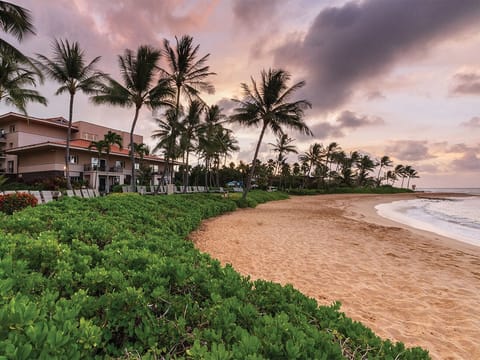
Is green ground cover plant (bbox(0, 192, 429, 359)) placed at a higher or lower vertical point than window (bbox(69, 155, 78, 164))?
lower

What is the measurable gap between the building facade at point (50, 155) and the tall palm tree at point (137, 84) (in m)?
9.34

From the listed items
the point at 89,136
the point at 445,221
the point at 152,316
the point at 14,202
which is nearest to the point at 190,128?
the point at 14,202

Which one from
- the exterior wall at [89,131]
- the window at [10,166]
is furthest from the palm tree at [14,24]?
the window at [10,166]

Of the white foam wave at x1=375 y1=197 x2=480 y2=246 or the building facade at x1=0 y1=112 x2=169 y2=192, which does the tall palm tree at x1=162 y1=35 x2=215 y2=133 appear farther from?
the white foam wave at x1=375 y1=197 x2=480 y2=246

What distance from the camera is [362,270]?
504 centimetres

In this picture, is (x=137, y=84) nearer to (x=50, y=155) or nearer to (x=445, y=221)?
(x=50, y=155)

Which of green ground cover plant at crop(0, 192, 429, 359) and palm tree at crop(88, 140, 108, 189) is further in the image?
palm tree at crop(88, 140, 108, 189)

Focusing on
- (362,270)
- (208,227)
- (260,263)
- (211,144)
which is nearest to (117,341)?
(260,263)

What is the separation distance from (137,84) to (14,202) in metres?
10.8

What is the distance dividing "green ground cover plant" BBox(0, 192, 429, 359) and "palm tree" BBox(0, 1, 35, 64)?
1218 cm

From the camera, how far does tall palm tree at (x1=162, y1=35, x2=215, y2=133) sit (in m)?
16.1

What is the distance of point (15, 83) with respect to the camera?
1625cm

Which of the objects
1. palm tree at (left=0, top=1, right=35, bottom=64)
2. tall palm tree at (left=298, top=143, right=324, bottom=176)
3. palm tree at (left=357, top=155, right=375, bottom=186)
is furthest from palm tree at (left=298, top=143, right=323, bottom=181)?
palm tree at (left=0, top=1, right=35, bottom=64)

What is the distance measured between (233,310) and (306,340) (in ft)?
1.92
